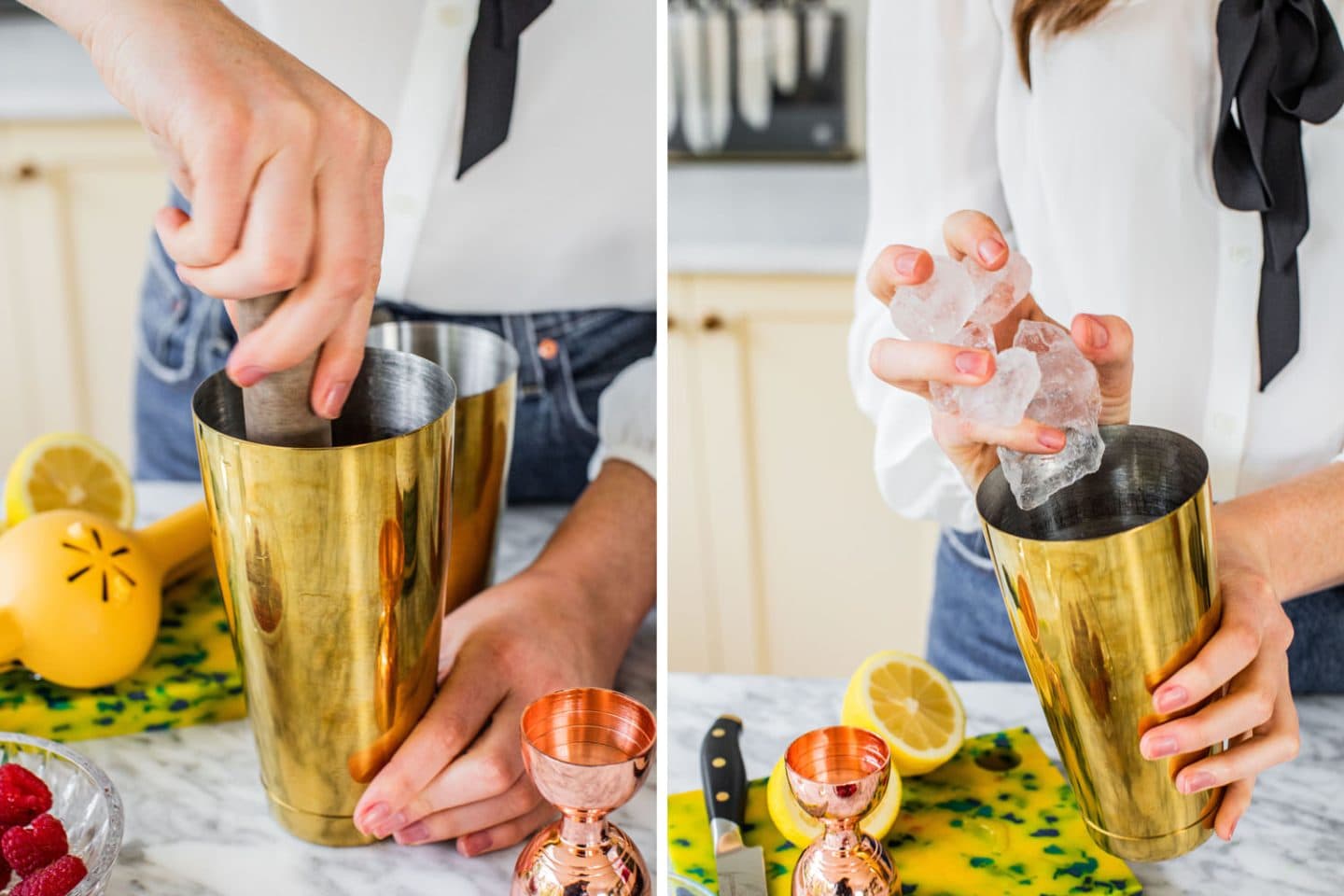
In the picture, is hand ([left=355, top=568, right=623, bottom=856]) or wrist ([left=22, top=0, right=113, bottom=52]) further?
hand ([left=355, top=568, right=623, bottom=856])

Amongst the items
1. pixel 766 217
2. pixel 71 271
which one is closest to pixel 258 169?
pixel 766 217

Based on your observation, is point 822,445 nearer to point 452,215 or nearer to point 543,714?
point 452,215

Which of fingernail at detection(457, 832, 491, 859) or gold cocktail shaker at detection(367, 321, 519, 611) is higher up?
gold cocktail shaker at detection(367, 321, 519, 611)

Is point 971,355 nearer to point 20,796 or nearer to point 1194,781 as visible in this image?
point 1194,781

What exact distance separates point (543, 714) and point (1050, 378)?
299 mm

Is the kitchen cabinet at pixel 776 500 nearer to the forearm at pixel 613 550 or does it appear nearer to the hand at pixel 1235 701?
the forearm at pixel 613 550

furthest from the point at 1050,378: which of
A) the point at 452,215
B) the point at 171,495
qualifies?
the point at 171,495

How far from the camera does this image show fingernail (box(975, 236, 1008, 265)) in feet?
2.24

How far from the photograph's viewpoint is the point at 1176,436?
24.6 inches

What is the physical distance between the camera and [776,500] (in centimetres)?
198

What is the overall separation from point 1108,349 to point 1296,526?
0.66 ft

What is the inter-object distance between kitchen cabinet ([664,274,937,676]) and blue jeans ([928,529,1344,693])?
74 centimetres

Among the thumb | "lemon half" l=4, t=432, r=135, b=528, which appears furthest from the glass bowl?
the thumb

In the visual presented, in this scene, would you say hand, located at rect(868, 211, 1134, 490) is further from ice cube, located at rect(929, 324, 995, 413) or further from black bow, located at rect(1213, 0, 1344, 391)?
black bow, located at rect(1213, 0, 1344, 391)
